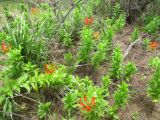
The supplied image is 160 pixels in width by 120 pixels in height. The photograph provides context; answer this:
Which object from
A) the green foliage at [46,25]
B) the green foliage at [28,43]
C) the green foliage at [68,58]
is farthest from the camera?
the green foliage at [46,25]

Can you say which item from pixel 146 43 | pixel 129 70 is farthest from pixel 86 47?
pixel 146 43

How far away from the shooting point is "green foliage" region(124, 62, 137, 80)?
16.3 feet

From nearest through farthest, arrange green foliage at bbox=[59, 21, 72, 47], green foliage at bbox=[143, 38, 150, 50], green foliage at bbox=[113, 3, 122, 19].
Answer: green foliage at bbox=[59, 21, 72, 47], green foliage at bbox=[143, 38, 150, 50], green foliage at bbox=[113, 3, 122, 19]

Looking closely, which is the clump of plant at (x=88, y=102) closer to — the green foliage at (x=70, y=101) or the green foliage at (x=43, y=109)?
the green foliage at (x=70, y=101)

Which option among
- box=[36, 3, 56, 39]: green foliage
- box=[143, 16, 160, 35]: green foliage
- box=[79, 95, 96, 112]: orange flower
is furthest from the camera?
box=[143, 16, 160, 35]: green foliage

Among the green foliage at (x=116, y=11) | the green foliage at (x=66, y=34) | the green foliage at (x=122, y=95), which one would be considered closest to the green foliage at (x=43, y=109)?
the green foliage at (x=122, y=95)

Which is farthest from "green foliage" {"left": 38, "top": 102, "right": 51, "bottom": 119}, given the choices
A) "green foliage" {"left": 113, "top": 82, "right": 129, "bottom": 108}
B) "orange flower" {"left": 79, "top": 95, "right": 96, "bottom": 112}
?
"green foliage" {"left": 113, "top": 82, "right": 129, "bottom": 108}

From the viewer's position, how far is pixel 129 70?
197 inches

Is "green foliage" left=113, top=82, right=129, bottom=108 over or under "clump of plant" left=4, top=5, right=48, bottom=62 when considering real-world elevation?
under

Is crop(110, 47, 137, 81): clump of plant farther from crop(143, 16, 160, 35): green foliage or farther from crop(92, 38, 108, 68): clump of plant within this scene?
crop(143, 16, 160, 35): green foliage

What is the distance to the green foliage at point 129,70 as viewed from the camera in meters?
4.96

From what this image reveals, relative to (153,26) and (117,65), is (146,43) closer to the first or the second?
(153,26)

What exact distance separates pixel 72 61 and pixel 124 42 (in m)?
1.55

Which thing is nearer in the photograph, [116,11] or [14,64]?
[14,64]
